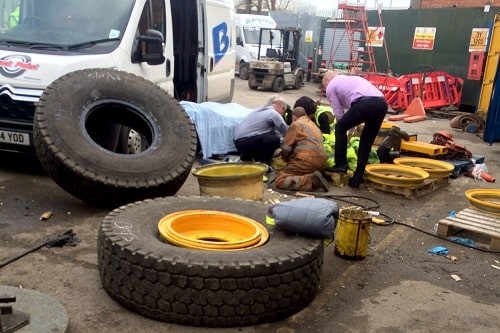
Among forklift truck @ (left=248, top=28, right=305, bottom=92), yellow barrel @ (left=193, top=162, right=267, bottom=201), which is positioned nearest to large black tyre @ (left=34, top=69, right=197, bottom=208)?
yellow barrel @ (left=193, top=162, right=267, bottom=201)

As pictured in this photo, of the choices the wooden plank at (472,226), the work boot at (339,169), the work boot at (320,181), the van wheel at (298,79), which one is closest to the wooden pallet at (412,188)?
the work boot at (339,169)

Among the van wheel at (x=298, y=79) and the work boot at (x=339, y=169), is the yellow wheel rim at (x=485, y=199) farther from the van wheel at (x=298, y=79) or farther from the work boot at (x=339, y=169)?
the van wheel at (x=298, y=79)

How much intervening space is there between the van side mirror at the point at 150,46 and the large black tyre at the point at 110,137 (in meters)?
0.74

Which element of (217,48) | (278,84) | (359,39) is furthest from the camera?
(359,39)

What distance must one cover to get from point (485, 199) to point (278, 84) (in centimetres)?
1464

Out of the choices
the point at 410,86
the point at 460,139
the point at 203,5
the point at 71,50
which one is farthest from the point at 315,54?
the point at 71,50

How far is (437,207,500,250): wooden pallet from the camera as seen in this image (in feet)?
15.3

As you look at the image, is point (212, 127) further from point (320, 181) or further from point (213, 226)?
point (213, 226)

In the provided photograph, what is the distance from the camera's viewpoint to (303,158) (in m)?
6.19

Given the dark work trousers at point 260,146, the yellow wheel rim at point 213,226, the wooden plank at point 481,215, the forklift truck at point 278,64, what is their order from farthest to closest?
the forklift truck at point 278,64 < the dark work trousers at point 260,146 < the wooden plank at point 481,215 < the yellow wheel rim at point 213,226

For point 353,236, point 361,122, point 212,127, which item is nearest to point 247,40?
point 212,127

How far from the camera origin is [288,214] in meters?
3.44

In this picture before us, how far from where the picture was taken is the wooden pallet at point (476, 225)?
15.3 feet

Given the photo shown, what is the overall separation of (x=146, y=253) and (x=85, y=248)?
122cm
